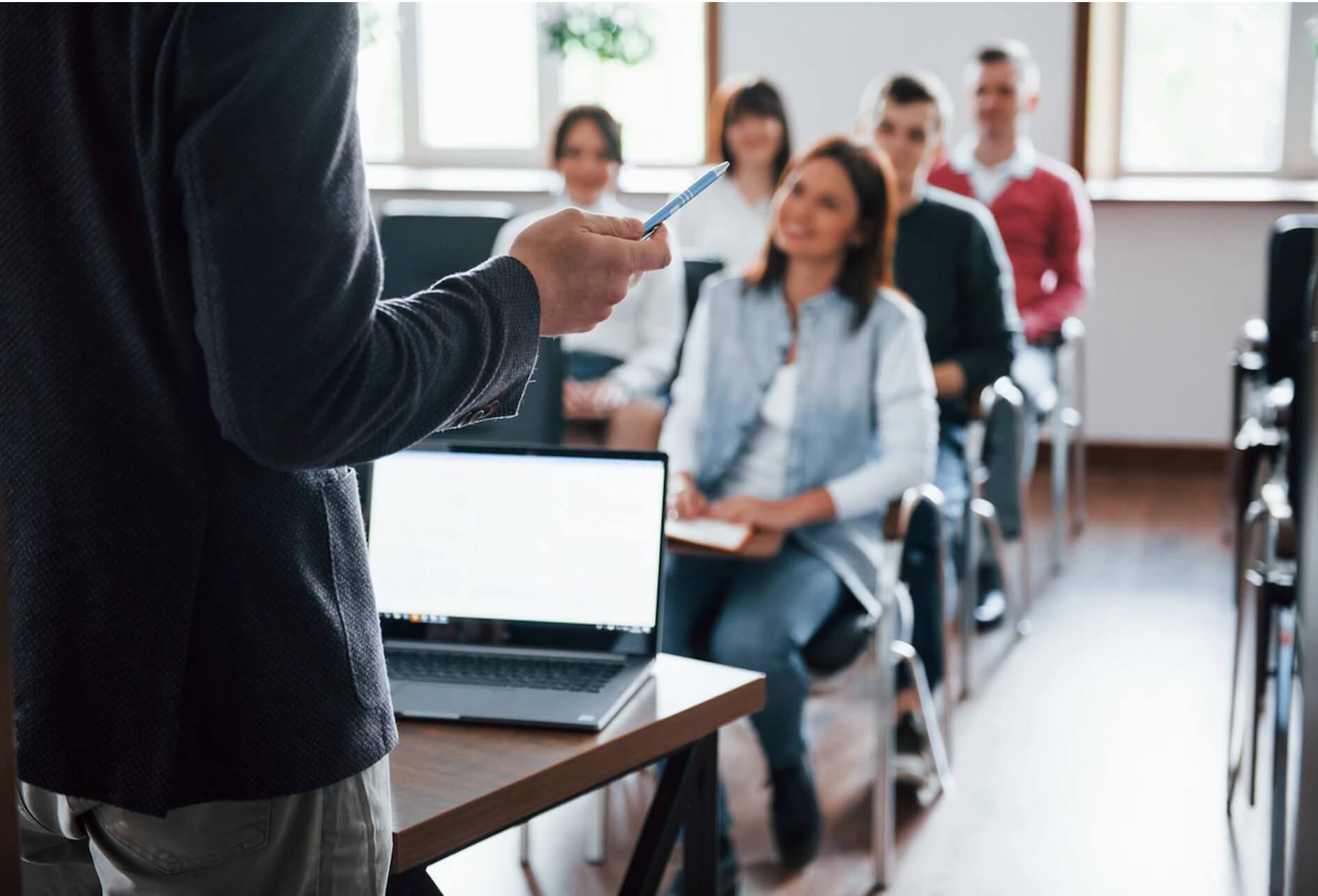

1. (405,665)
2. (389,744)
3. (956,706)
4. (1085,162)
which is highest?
(1085,162)

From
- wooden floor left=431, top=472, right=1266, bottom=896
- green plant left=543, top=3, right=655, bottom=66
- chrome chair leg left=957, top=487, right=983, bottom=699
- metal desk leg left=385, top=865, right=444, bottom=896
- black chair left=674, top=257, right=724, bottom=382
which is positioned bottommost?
wooden floor left=431, top=472, right=1266, bottom=896

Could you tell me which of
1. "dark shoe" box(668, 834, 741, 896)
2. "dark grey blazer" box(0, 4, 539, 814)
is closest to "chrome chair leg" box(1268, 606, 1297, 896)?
"dark shoe" box(668, 834, 741, 896)

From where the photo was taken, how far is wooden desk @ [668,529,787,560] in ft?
7.83

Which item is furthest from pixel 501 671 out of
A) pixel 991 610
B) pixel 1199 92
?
pixel 1199 92

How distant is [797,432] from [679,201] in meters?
1.70

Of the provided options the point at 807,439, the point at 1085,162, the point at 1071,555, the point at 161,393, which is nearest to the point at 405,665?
the point at 161,393

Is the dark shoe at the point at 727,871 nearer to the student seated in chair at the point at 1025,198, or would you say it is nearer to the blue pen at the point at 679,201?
the blue pen at the point at 679,201

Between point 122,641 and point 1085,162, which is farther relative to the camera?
point 1085,162

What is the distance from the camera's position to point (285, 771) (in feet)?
2.86

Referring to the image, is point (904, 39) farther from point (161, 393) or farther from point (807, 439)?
point (161, 393)

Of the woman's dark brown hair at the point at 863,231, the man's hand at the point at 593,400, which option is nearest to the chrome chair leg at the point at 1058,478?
the man's hand at the point at 593,400

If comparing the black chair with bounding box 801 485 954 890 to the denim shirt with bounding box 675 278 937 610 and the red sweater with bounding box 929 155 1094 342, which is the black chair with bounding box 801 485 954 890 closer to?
the denim shirt with bounding box 675 278 937 610

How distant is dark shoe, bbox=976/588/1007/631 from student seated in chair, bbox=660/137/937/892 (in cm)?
141

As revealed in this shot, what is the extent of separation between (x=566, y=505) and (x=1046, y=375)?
9.96ft
